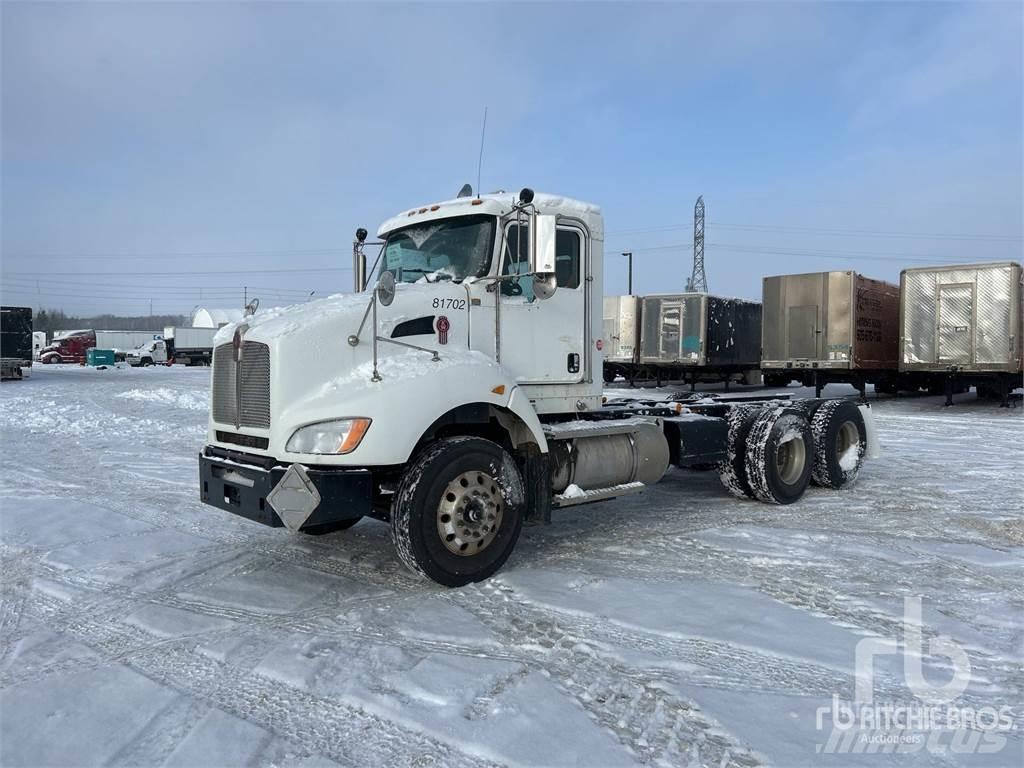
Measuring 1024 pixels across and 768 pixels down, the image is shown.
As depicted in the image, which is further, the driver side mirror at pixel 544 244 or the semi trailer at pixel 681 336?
the semi trailer at pixel 681 336

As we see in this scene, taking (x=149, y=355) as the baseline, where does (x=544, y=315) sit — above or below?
below

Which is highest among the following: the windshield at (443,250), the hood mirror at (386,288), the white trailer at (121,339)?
the white trailer at (121,339)

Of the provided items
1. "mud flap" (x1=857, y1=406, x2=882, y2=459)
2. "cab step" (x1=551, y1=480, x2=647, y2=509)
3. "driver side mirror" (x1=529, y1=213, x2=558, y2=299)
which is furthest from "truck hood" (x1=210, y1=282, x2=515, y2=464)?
"mud flap" (x1=857, y1=406, x2=882, y2=459)

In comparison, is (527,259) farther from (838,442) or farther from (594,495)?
(838,442)

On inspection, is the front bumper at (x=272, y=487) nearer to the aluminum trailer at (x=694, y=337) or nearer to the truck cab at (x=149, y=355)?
the aluminum trailer at (x=694, y=337)

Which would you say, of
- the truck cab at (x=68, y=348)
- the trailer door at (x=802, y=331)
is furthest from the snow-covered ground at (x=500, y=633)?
the truck cab at (x=68, y=348)

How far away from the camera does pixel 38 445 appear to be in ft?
40.5

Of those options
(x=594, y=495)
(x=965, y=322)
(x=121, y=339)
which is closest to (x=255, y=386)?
(x=594, y=495)

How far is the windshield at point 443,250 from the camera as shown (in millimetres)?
5898

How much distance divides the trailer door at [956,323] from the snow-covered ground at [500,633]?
39.0ft

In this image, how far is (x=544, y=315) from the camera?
626 cm

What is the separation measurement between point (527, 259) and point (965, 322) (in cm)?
1635

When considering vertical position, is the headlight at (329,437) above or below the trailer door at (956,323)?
below

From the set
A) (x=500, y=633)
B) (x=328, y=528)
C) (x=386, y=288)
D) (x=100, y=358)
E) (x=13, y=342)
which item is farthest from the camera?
(x=100, y=358)
